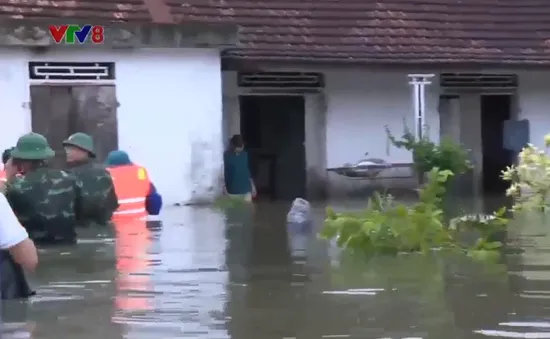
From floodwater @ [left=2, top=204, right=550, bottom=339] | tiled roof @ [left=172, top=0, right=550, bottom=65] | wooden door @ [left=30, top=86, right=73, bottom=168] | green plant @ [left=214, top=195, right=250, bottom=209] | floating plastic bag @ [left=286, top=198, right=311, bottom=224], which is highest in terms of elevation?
tiled roof @ [left=172, top=0, right=550, bottom=65]

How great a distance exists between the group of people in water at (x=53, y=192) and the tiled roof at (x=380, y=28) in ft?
21.2

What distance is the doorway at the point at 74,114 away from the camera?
1647 centimetres

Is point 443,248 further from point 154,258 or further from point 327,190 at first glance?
point 327,190

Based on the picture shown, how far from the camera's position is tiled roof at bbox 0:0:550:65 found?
18156mm

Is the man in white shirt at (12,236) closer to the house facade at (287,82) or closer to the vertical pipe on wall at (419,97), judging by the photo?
the house facade at (287,82)

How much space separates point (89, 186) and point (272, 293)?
328 cm

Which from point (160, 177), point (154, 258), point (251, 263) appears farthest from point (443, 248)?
point (160, 177)

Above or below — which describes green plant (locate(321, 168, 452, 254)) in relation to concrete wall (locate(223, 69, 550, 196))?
below

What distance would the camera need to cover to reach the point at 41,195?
945cm

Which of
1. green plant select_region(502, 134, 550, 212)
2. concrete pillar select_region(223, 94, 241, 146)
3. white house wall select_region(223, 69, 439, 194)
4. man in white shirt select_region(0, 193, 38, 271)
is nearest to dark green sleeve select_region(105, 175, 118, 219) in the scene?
man in white shirt select_region(0, 193, 38, 271)

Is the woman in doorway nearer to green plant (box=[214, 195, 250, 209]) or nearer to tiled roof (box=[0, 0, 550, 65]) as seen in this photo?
green plant (box=[214, 195, 250, 209])

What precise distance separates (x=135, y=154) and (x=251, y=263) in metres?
7.64

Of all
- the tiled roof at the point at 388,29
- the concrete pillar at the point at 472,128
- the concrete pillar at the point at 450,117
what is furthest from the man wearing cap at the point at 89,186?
the concrete pillar at the point at 472,128

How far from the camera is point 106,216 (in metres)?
10.9
